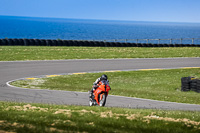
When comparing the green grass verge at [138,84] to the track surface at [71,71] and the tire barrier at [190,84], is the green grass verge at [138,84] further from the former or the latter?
the track surface at [71,71]

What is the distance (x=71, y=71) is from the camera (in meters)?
25.5

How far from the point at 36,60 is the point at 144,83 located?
39.4 ft

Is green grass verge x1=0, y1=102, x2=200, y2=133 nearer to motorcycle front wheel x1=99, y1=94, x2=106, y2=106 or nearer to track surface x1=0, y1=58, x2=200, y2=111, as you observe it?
motorcycle front wheel x1=99, y1=94, x2=106, y2=106

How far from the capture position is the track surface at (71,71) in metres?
15.3

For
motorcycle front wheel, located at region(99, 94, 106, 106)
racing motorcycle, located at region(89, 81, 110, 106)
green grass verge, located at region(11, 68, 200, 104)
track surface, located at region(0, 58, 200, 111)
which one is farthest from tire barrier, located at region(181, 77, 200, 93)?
motorcycle front wheel, located at region(99, 94, 106, 106)

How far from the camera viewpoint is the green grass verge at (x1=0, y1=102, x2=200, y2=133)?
8.57 m

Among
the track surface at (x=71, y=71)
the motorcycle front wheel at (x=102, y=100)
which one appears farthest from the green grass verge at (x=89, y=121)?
the track surface at (x=71, y=71)

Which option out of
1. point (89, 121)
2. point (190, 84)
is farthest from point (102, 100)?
point (190, 84)

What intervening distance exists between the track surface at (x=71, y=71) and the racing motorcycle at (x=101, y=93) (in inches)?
75.3

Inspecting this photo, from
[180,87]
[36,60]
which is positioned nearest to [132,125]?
[180,87]

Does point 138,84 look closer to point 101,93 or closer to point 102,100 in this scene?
point 102,100

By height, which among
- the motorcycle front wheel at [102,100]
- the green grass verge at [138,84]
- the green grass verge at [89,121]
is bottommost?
the green grass verge at [138,84]

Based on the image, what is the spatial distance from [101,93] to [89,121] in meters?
3.19

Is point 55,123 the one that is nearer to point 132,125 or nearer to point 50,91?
point 132,125
